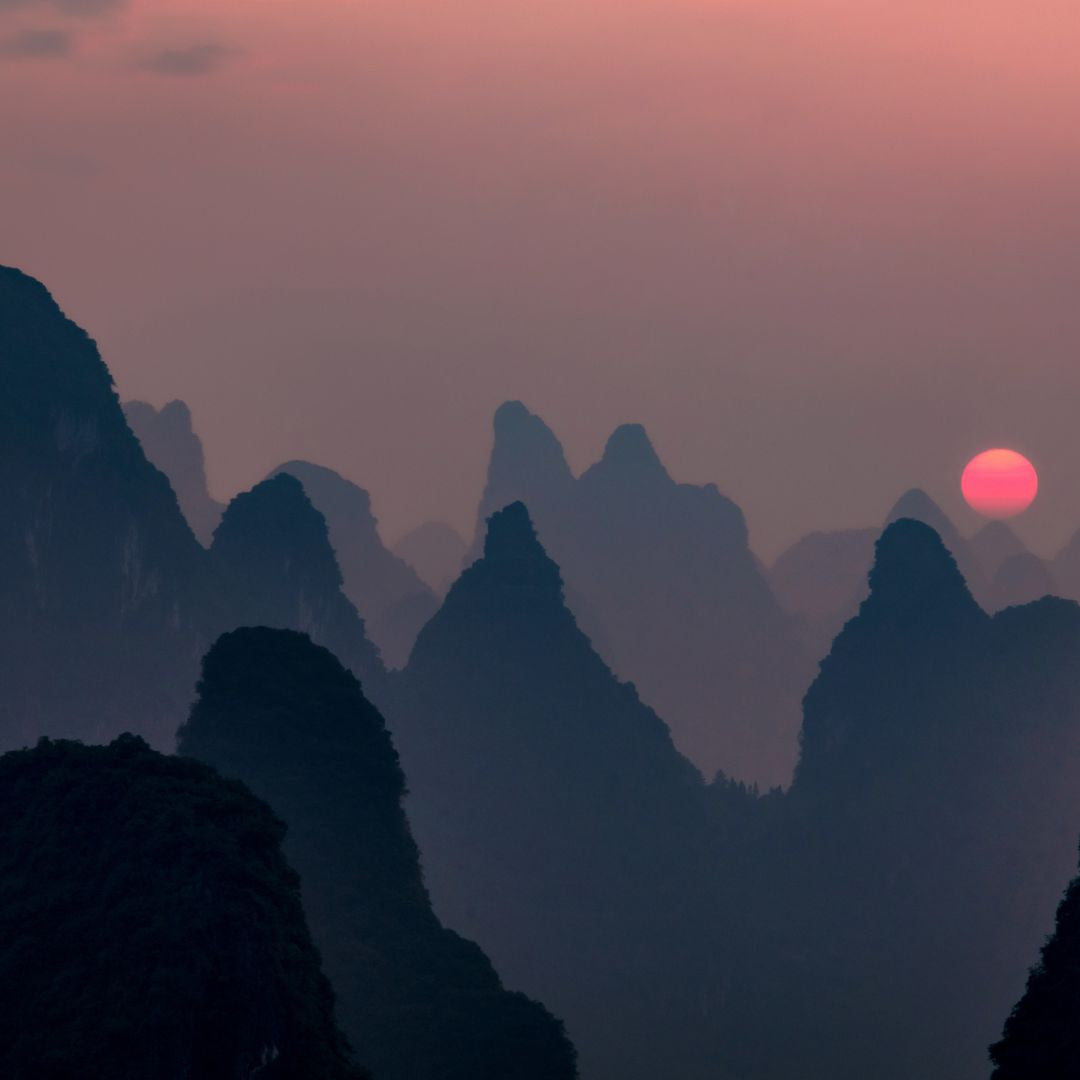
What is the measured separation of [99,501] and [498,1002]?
6089 cm

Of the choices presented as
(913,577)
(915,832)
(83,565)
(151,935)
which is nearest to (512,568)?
(913,577)

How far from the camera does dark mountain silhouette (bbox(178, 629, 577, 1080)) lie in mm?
51969

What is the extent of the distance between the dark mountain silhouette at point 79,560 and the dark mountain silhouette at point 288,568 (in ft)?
18.7

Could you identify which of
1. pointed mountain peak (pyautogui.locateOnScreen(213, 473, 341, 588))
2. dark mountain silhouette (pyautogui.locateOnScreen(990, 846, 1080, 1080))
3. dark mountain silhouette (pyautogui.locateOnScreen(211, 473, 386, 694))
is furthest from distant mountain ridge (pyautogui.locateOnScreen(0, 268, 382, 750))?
dark mountain silhouette (pyautogui.locateOnScreen(990, 846, 1080, 1080))

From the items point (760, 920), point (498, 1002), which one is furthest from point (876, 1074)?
point (498, 1002)

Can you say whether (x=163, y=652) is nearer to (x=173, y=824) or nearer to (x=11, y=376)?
(x=11, y=376)

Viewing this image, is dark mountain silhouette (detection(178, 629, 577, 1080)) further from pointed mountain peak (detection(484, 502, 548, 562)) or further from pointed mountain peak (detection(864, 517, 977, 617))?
pointed mountain peak (detection(864, 517, 977, 617))

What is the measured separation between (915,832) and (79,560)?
152ft

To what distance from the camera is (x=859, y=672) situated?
113 meters

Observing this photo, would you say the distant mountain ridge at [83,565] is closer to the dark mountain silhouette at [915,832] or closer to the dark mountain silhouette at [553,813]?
the dark mountain silhouette at [553,813]

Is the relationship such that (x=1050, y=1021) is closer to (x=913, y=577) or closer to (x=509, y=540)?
(x=913, y=577)

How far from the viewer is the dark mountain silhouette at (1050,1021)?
32.1 meters

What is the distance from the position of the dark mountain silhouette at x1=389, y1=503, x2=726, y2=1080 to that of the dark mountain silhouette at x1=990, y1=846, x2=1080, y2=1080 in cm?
5849

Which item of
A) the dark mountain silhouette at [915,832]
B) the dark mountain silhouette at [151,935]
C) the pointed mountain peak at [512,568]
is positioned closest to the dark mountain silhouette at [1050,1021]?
the dark mountain silhouette at [151,935]
